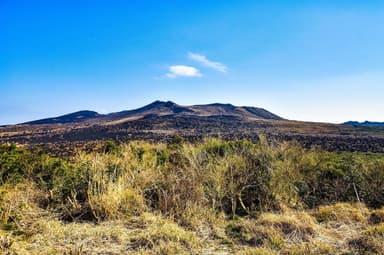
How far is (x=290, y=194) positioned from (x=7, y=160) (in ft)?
23.6

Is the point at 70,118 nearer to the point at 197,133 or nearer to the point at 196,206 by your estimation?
the point at 197,133

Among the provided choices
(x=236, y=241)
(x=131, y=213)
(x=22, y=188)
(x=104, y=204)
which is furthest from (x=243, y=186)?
(x=22, y=188)

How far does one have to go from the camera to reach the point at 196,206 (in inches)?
238

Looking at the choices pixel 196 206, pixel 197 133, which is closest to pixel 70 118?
pixel 197 133

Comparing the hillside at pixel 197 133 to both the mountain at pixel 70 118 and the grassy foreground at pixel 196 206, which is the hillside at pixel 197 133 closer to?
the grassy foreground at pixel 196 206

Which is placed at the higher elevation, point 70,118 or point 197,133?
point 70,118

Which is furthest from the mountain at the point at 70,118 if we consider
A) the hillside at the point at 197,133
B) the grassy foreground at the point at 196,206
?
the grassy foreground at the point at 196,206

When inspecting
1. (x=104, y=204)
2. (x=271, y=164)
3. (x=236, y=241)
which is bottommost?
(x=236, y=241)

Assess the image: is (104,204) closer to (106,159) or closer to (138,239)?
(138,239)

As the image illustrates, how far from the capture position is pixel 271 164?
7344 mm

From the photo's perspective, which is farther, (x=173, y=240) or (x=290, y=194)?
(x=290, y=194)

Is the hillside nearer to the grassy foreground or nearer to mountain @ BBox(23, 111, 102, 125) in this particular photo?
the grassy foreground

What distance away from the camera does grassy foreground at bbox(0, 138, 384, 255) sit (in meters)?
4.73

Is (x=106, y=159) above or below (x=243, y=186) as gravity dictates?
above
